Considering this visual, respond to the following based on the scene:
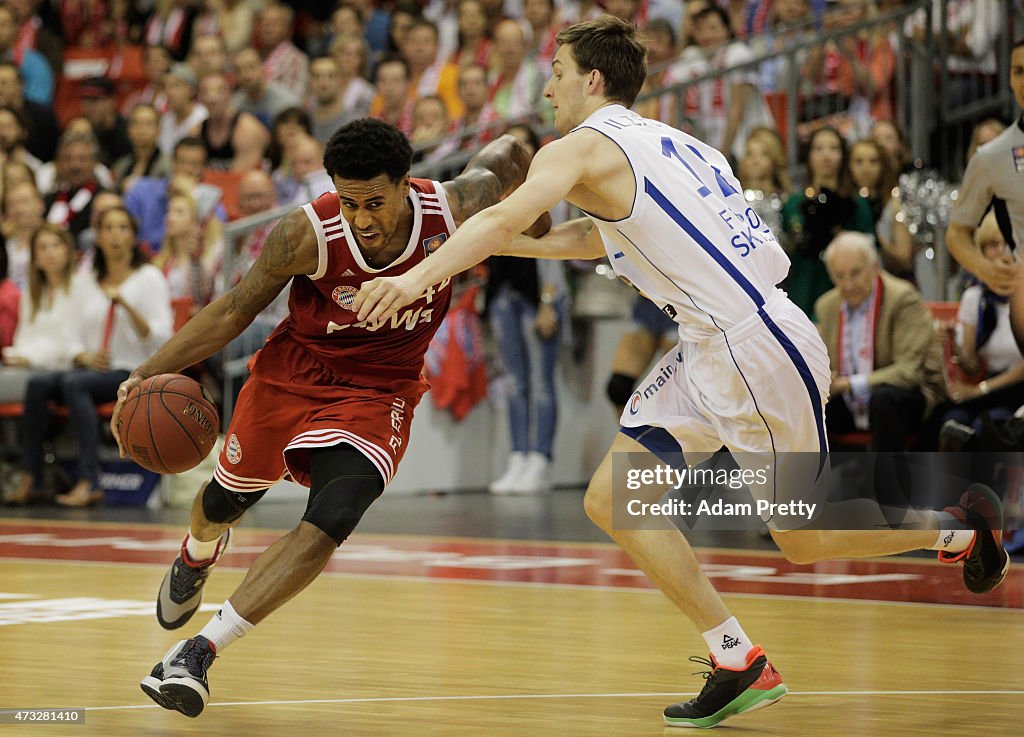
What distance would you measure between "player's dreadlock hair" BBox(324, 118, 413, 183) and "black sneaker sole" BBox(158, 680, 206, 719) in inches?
55.4

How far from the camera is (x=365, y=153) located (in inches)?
181

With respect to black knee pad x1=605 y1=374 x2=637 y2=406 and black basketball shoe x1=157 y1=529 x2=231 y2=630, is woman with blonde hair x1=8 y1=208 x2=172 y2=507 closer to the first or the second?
black knee pad x1=605 y1=374 x2=637 y2=406

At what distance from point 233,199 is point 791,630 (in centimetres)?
771

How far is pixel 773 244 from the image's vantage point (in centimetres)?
467

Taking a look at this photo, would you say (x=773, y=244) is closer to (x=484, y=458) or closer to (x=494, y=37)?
(x=484, y=458)

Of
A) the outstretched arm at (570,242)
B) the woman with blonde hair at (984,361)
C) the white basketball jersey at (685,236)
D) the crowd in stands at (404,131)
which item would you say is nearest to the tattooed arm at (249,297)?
the outstretched arm at (570,242)

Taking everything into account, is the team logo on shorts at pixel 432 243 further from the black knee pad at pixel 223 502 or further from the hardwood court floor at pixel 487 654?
the hardwood court floor at pixel 487 654

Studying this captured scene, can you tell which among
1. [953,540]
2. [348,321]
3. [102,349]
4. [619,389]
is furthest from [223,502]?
[102,349]

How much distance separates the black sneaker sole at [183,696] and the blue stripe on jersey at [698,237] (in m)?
1.71

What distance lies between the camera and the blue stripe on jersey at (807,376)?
4566 millimetres

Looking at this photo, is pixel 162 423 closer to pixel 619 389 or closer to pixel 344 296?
pixel 344 296

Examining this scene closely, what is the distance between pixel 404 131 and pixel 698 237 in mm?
8406

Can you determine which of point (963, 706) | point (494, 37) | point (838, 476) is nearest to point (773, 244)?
point (963, 706)

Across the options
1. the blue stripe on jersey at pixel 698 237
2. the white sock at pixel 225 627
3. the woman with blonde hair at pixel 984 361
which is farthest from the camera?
the woman with blonde hair at pixel 984 361
